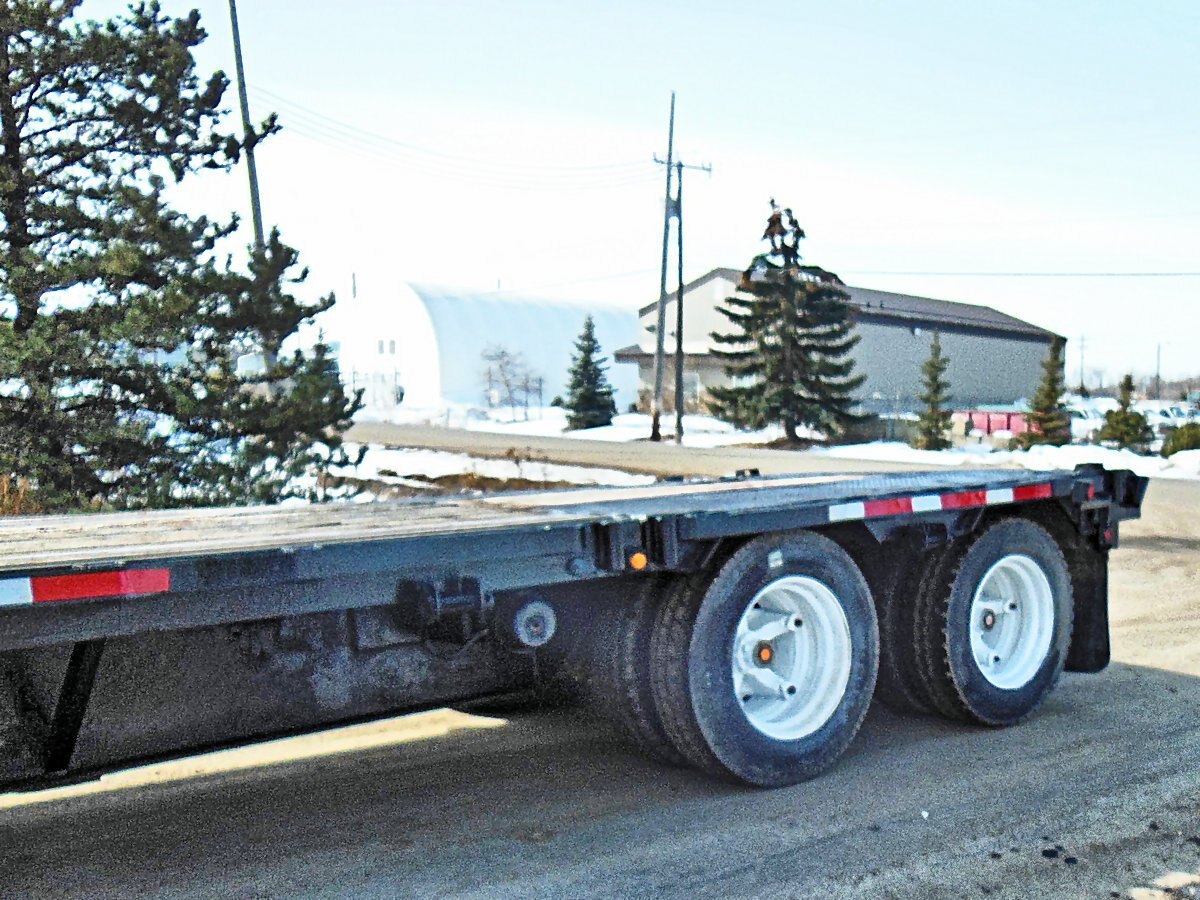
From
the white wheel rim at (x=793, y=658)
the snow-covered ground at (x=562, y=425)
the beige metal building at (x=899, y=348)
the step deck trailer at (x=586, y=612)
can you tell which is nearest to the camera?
the step deck trailer at (x=586, y=612)

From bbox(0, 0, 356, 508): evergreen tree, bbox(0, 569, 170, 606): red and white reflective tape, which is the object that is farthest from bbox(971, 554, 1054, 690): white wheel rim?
bbox(0, 0, 356, 508): evergreen tree

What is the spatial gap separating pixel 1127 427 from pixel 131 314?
27.2m

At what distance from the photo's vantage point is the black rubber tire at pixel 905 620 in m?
5.41

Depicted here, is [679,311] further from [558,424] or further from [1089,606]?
[1089,606]

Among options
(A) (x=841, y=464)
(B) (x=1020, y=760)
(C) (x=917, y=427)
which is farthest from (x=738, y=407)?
(B) (x=1020, y=760)

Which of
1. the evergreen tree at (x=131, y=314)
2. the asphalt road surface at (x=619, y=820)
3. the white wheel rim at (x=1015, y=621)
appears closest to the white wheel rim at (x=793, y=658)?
the asphalt road surface at (x=619, y=820)

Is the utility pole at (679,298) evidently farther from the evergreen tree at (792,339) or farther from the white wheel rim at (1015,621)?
the white wheel rim at (1015,621)

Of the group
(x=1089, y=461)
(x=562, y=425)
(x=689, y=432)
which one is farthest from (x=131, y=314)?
(x=562, y=425)

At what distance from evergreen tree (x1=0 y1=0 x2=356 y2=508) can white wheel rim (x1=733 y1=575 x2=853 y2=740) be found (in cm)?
987

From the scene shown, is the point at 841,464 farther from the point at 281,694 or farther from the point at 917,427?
the point at 281,694

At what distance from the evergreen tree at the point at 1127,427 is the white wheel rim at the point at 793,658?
2929 centimetres

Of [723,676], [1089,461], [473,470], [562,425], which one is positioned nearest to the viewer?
[723,676]

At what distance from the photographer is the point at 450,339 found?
67562mm

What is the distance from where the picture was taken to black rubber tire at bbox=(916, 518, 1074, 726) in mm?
5336
